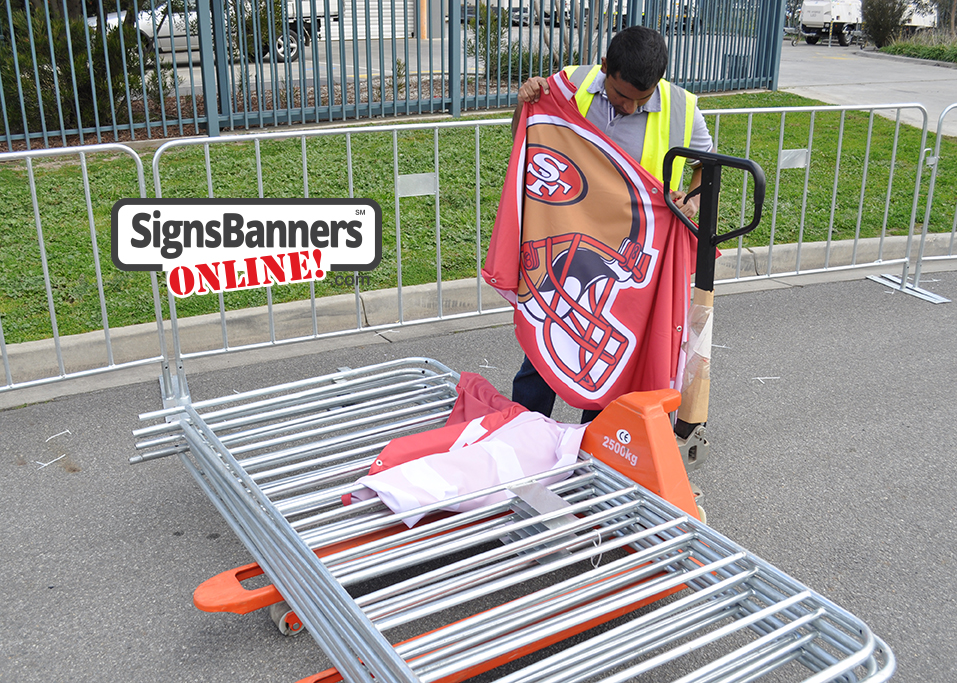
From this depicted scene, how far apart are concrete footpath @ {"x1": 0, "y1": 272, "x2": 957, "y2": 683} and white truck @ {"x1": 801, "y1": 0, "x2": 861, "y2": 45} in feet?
97.1

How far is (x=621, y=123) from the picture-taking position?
3.49 m

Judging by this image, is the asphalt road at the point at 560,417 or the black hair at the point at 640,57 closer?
the asphalt road at the point at 560,417

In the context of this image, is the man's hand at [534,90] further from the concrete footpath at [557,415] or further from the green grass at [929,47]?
the green grass at [929,47]

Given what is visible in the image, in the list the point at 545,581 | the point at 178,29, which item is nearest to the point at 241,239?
the point at 545,581

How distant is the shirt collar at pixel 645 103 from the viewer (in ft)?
11.2

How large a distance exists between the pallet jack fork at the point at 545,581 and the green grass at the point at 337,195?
2515mm

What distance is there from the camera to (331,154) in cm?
901

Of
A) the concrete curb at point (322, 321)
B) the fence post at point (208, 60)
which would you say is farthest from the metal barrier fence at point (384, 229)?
the fence post at point (208, 60)

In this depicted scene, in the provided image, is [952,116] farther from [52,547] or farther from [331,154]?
[52,547]

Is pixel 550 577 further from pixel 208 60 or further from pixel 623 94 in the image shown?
pixel 208 60

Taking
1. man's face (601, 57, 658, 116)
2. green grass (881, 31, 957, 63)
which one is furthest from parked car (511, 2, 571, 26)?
green grass (881, 31, 957, 63)

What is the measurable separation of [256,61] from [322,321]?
217 inches

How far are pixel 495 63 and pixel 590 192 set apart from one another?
30.8 ft

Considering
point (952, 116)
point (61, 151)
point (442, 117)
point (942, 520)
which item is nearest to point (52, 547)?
point (61, 151)
